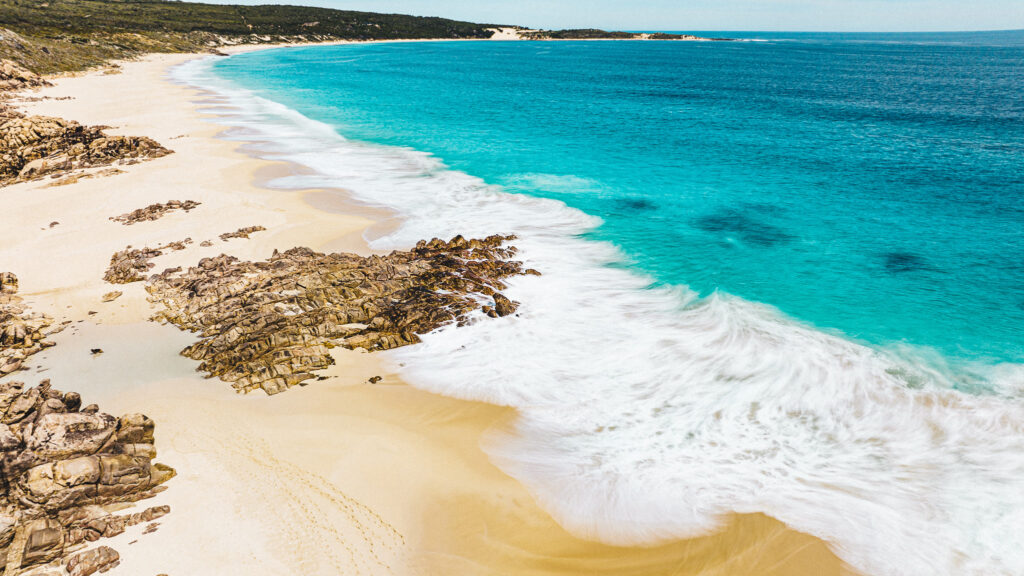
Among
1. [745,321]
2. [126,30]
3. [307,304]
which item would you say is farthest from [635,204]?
[126,30]

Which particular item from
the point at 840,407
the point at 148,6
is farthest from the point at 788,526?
the point at 148,6

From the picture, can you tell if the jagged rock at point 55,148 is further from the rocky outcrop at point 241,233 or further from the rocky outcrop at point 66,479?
the rocky outcrop at point 66,479

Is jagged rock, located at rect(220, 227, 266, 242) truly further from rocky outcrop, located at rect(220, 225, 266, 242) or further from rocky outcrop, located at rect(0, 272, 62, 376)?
rocky outcrop, located at rect(0, 272, 62, 376)

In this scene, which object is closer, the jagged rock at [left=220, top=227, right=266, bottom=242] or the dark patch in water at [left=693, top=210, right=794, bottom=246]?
the jagged rock at [left=220, top=227, right=266, bottom=242]

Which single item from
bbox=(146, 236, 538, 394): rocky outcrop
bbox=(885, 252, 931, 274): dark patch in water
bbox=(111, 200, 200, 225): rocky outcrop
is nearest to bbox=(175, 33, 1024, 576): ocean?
bbox=(885, 252, 931, 274): dark patch in water

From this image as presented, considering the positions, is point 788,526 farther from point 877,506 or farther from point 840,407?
point 840,407

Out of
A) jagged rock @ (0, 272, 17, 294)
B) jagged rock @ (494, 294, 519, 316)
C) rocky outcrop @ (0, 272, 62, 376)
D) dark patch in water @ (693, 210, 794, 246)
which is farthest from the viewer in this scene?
dark patch in water @ (693, 210, 794, 246)

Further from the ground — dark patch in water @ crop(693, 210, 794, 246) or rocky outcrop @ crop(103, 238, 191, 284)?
dark patch in water @ crop(693, 210, 794, 246)
